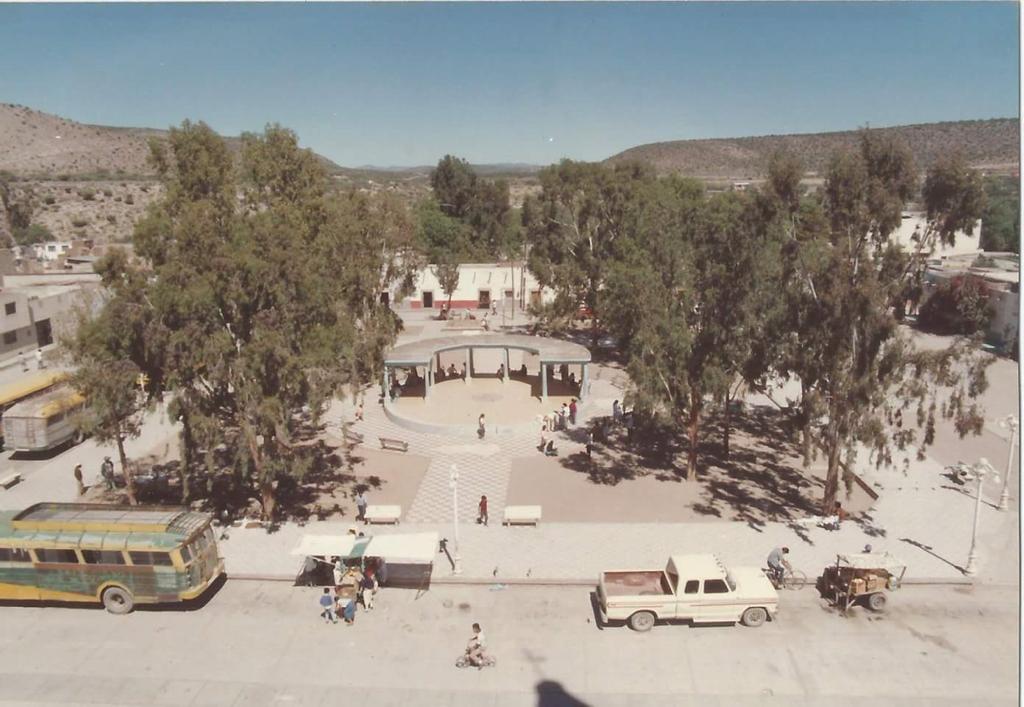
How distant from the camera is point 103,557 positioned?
16.4 metres

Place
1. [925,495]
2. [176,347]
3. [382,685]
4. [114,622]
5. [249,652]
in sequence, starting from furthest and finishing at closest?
[925,495] < [176,347] < [114,622] < [249,652] < [382,685]

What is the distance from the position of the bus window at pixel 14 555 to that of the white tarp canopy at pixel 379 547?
237 inches

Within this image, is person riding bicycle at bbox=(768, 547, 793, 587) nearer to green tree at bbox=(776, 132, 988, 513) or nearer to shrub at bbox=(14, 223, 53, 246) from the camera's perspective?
green tree at bbox=(776, 132, 988, 513)

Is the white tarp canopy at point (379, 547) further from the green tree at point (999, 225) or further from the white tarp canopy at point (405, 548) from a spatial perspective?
the green tree at point (999, 225)

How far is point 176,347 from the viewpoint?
18.2m

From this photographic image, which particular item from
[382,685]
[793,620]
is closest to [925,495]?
[793,620]

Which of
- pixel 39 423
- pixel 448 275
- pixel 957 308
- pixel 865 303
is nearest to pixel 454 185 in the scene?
pixel 448 275

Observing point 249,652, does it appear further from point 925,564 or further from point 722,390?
point 925,564

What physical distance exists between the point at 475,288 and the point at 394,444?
32.3m

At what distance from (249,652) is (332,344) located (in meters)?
8.34

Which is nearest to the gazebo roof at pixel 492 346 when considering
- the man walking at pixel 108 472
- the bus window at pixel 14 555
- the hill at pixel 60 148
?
the man walking at pixel 108 472

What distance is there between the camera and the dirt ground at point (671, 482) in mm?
21609

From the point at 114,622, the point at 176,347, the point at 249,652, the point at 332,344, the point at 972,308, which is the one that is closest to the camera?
the point at 249,652

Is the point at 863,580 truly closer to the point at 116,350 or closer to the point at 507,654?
the point at 507,654
